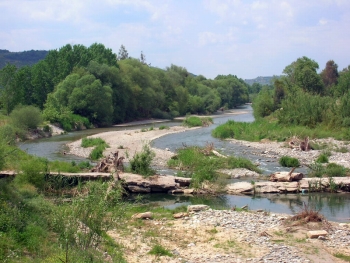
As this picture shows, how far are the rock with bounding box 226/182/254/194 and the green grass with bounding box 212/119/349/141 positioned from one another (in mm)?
22835

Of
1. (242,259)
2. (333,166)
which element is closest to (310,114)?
(333,166)

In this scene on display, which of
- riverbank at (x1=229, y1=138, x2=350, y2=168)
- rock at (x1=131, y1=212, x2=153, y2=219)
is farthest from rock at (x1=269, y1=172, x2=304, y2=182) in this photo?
rock at (x1=131, y1=212, x2=153, y2=219)

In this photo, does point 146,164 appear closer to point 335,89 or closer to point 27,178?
point 27,178

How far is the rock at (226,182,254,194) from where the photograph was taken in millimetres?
26109

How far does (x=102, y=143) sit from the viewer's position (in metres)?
45.2

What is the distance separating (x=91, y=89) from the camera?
71875mm

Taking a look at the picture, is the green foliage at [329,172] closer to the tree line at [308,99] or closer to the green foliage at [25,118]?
the tree line at [308,99]

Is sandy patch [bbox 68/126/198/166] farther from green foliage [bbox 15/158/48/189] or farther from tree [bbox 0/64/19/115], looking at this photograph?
tree [bbox 0/64/19/115]

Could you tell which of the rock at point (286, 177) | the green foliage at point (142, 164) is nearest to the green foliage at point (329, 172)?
the rock at point (286, 177)

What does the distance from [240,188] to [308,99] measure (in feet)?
108

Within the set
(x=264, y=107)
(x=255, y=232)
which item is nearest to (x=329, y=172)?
(x=255, y=232)

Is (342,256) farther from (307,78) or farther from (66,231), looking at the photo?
(307,78)

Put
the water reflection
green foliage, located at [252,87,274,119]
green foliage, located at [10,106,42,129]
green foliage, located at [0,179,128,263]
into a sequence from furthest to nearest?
green foliage, located at [252,87,274,119] < green foliage, located at [10,106,42,129] < the water reflection < green foliage, located at [0,179,128,263]

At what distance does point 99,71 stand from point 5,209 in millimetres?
64114
